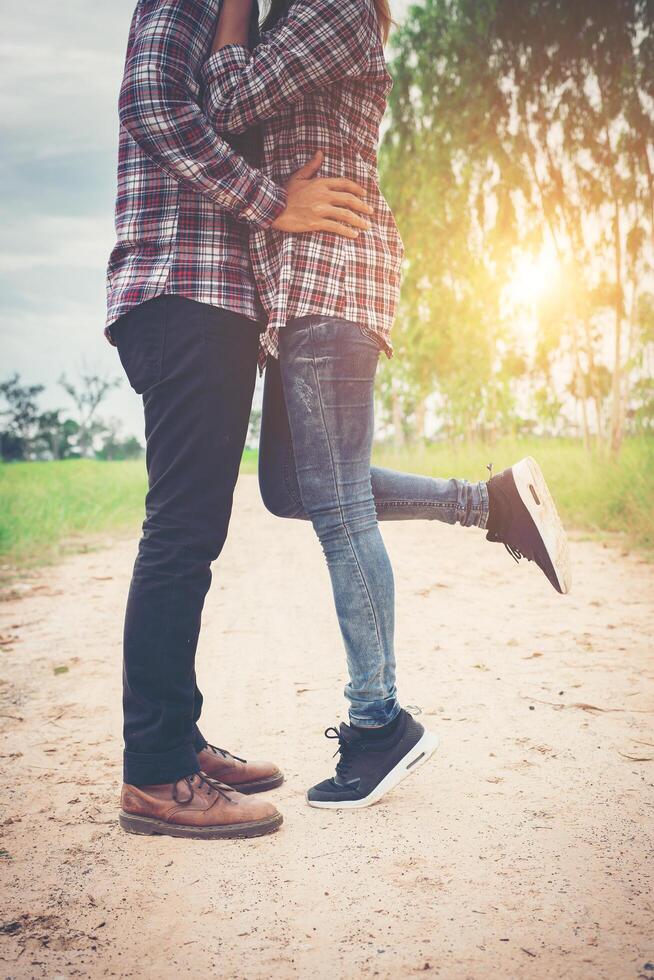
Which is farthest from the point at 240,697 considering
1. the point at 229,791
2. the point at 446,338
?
the point at 446,338

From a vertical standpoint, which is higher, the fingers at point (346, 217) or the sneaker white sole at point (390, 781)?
the fingers at point (346, 217)

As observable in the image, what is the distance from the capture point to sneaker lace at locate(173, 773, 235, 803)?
1.86m

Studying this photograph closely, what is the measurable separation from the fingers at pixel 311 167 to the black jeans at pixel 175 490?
36cm

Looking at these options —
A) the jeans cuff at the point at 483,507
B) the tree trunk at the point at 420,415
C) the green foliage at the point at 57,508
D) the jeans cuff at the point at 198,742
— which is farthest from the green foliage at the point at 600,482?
the tree trunk at the point at 420,415

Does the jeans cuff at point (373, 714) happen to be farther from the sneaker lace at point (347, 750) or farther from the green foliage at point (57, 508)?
the green foliage at point (57, 508)

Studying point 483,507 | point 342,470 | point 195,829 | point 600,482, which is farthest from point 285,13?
point 600,482

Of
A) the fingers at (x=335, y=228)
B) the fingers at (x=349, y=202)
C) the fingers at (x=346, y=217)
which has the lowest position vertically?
the fingers at (x=335, y=228)

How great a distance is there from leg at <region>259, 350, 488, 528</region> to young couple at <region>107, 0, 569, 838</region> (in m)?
0.07

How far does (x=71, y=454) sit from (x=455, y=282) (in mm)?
9917

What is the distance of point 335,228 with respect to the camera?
5.97ft

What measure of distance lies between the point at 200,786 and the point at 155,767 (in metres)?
0.13


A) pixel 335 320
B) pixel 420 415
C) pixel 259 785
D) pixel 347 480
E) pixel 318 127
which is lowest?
pixel 259 785

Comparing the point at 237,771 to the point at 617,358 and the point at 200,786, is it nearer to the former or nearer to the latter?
the point at 200,786

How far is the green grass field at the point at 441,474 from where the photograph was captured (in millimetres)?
6625
